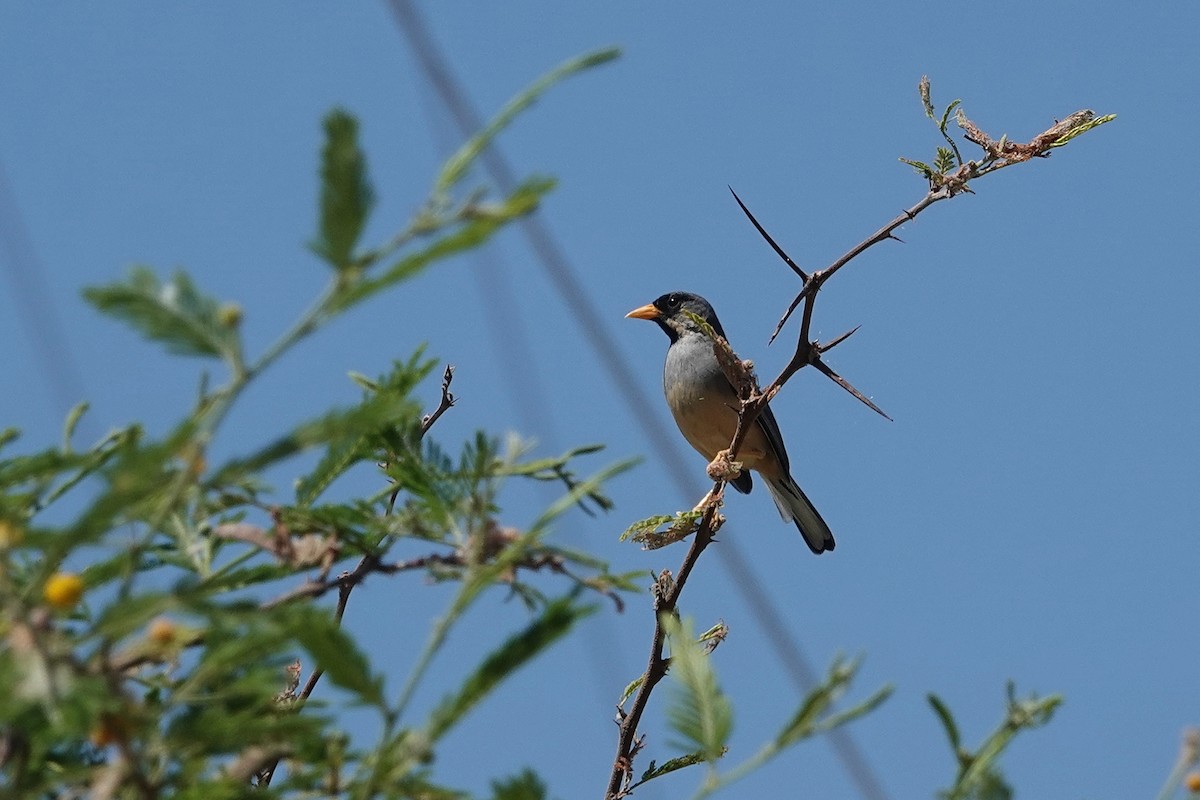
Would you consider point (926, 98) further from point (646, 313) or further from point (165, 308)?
point (646, 313)

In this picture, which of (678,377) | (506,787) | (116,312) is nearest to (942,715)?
(506,787)

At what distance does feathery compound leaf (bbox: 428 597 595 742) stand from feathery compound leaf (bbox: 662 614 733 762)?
0.39 ft

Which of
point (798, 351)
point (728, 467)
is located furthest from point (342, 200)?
point (728, 467)

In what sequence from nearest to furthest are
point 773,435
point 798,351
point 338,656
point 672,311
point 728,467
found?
point 338,656
point 798,351
point 728,467
point 773,435
point 672,311

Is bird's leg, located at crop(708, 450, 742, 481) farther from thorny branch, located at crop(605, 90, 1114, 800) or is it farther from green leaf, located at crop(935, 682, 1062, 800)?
green leaf, located at crop(935, 682, 1062, 800)

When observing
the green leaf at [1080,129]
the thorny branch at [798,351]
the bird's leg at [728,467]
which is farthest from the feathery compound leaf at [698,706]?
the bird's leg at [728,467]

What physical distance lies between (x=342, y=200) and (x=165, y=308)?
25cm

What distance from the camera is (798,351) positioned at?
399 centimetres

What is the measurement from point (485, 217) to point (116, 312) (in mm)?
416

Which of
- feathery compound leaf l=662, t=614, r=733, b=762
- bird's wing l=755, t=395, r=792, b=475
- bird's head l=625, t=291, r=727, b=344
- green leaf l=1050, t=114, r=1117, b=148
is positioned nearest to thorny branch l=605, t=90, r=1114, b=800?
green leaf l=1050, t=114, r=1117, b=148

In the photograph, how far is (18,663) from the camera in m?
1.43

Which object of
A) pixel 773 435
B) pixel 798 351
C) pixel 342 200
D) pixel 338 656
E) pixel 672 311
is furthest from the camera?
pixel 672 311

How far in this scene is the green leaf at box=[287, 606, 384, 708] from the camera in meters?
1.64

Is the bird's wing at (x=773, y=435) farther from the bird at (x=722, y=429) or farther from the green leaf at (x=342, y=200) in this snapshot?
the green leaf at (x=342, y=200)
